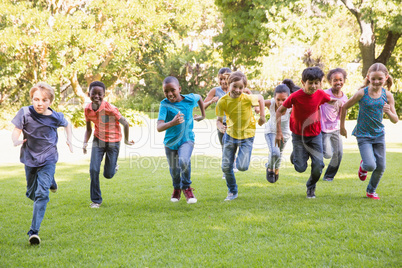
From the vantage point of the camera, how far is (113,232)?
484 centimetres

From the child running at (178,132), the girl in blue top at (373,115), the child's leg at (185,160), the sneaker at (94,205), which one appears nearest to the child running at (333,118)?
the girl in blue top at (373,115)

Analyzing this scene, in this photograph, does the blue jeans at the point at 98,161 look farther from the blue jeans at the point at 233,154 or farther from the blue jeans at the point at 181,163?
the blue jeans at the point at 233,154

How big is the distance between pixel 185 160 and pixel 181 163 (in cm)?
8

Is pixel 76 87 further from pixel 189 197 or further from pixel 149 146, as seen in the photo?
pixel 189 197

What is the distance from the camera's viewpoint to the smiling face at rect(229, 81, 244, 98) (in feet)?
19.9

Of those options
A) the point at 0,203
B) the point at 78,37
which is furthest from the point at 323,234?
the point at 78,37

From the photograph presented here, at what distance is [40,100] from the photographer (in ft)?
15.6

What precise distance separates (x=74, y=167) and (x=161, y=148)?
462 cm

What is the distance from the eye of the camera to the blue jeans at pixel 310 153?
6070 millimetres

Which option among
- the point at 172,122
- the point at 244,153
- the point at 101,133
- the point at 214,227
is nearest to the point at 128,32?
the point at 101,133

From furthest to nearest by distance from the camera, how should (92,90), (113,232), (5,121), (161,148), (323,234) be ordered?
1. (5,121)
2. (161,148)
3. (92,90)
4. (113,232)
5. (323,234)

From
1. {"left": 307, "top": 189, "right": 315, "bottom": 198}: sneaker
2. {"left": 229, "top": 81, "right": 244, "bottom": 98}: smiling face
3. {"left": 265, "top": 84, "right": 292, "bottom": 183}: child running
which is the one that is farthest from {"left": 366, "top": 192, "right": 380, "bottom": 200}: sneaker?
{"left": 229, "top": 81, "right": 244, "bottom": 98}: smiling face

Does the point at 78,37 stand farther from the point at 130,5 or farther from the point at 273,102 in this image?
the point at 273,102

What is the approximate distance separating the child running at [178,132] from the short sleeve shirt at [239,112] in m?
0.43
